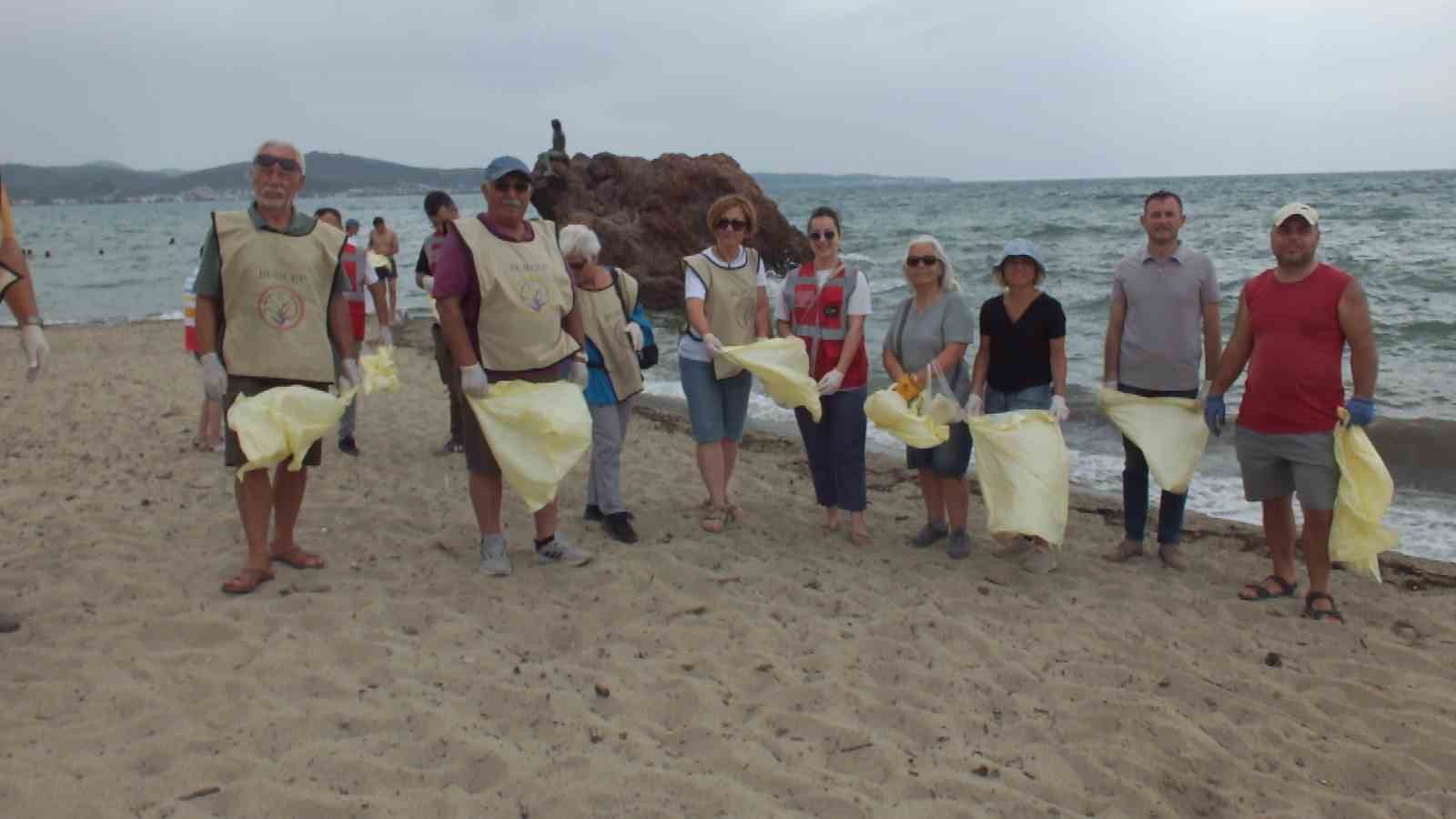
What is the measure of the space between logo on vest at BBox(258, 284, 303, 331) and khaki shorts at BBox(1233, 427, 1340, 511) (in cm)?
413

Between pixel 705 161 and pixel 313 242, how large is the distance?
19.4 meters

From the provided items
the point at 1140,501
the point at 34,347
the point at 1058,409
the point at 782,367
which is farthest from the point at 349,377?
the point at 1140,501

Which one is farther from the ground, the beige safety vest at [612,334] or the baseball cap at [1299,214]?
the baseball cap at [1299,214]

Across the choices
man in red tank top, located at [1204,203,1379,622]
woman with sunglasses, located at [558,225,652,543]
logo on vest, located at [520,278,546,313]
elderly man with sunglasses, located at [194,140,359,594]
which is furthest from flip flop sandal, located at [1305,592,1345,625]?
elderly man with sunglasses, located at [194,140,359,594]

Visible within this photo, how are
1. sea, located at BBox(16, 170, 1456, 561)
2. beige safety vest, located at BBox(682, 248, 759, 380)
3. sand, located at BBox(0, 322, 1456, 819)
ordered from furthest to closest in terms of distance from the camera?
sea, located at BBox(16, 170, 1456, 561) < beige safety vest, located at BBox(682, 248, 759, 380) < sand, located at BBox(0, 322, 1456, 819)

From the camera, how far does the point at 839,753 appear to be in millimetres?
3133

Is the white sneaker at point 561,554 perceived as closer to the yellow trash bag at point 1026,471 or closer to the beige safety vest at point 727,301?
the beige safety vest at point 727,301

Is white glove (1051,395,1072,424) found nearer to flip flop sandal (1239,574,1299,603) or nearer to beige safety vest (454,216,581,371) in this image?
flip flop sandal (1239,574,1299,603)

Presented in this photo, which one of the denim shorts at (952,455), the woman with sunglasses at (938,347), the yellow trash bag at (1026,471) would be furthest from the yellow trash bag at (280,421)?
the yellow trash bag at (1026,471)

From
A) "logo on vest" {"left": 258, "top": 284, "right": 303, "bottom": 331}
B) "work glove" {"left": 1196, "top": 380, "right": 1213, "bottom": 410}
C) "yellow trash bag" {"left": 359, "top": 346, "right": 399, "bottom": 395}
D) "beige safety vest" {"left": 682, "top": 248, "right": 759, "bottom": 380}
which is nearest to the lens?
"logo on vest" {"left": 258, "top": 284, "right": 303, "bottom": 331}

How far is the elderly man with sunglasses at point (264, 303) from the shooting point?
407 cm

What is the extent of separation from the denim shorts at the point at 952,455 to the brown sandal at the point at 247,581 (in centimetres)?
320

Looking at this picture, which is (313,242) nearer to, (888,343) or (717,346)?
(717,346)

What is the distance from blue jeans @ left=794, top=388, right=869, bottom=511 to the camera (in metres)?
Result: 5.23
